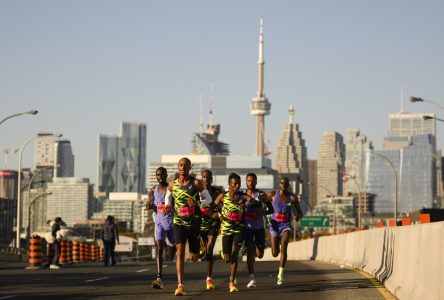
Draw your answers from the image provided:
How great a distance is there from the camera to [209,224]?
18578 millimetres

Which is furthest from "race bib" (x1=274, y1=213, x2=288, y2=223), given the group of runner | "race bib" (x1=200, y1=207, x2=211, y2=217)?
"race bib" (x1=200, y1=207, x2=211, y2=217)

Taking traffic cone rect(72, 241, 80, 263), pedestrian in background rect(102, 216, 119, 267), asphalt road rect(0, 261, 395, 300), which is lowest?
traffic cone rect(72, 241, 80, 263)

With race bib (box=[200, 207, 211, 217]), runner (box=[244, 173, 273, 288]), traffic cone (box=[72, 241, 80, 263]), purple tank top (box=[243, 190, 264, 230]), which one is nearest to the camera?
runner (box=[244, 173, 273, 288])

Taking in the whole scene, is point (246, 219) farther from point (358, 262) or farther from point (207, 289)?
point (358, 262)

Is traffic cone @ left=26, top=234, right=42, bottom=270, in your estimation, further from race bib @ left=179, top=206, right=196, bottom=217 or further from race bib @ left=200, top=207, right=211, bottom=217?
race bib @ left=179, top=206, right=196, bottom=217

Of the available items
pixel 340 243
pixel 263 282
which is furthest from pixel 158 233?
pixel 340 243

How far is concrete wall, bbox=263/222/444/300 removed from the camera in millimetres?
12469

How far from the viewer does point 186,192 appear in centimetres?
1620

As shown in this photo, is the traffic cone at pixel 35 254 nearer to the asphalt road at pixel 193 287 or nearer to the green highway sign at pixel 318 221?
the asphalt road at pixel 193 287

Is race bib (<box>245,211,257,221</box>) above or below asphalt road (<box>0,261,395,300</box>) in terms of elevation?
above

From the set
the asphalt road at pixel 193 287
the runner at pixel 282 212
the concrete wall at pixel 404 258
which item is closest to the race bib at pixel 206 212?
the asphalt road at pixel 193 287

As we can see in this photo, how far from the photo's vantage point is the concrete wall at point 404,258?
491 inches

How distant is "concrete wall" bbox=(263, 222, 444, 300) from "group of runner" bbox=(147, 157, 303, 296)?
6.17ft

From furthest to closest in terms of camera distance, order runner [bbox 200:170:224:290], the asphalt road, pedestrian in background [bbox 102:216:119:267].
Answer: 1. pedestrian in background [bbox 102:216:119:267]
2. runner [bbox 200:170:224:290]
3. the asphalt road
